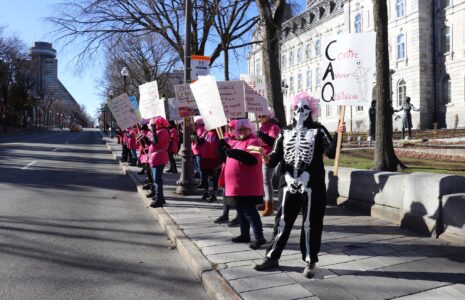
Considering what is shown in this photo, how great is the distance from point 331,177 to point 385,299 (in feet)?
16.5

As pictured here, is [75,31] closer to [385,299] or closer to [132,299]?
[132,299]

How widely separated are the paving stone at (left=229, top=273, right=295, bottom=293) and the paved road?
1.46 feet

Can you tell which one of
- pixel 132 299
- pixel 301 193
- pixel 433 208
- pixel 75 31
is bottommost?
pixel 132 299

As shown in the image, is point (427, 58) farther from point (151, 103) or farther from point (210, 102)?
point (210, 102)

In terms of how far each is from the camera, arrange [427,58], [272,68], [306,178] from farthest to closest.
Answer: [427,58] < [272,68] < [306,178]

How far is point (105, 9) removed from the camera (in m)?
17.5

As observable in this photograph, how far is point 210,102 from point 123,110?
173 inches

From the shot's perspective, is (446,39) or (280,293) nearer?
(280,293)

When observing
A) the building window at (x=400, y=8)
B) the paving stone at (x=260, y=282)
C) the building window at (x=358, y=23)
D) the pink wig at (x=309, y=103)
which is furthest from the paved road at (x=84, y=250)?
the building window at (x=358, y=23)

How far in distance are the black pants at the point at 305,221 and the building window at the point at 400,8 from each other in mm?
42663

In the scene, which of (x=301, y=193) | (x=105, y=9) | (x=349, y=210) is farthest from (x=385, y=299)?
(x=105, y=9)

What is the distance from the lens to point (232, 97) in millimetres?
7672

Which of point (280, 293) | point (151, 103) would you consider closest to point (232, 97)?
point (151, 103)

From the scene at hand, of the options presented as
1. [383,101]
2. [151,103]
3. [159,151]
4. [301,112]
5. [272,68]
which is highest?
[272,68]
